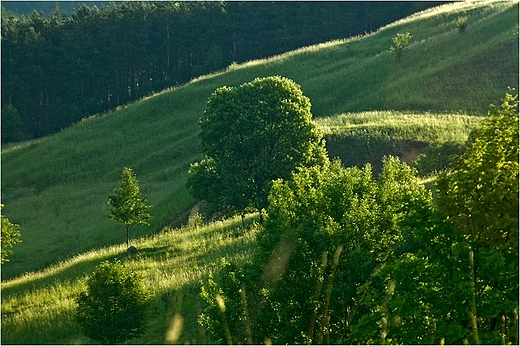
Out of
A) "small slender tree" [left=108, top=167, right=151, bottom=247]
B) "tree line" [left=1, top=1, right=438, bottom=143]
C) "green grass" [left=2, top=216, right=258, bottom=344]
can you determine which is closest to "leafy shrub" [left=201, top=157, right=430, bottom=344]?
"green grass" [left=2, top=216, right=258, bottom=344]

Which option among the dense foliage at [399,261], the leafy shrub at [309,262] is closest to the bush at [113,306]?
the leafy shrub at [309,262]

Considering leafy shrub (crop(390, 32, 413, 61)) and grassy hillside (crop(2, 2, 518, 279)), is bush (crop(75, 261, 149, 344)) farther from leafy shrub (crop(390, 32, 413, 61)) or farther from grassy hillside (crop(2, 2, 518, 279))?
leafy shrub (crop(390, 32, 413, 61))

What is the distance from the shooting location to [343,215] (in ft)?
73.2

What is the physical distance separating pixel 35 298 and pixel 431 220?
28057mm

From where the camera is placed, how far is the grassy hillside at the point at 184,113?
202ft

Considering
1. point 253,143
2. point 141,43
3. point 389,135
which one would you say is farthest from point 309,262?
point 141,43

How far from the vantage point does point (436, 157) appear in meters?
51.1

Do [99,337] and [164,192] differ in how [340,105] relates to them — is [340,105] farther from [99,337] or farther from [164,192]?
[99,337]

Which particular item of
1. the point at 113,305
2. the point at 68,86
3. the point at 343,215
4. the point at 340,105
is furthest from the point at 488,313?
the point at 68,86

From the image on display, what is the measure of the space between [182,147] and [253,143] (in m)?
36.6

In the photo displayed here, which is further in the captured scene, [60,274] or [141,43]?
[141,43]

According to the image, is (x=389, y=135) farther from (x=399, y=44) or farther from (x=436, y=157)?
(x=399, y=44)

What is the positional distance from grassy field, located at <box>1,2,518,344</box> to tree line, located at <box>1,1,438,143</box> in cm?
2983

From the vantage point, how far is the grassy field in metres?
37.4
